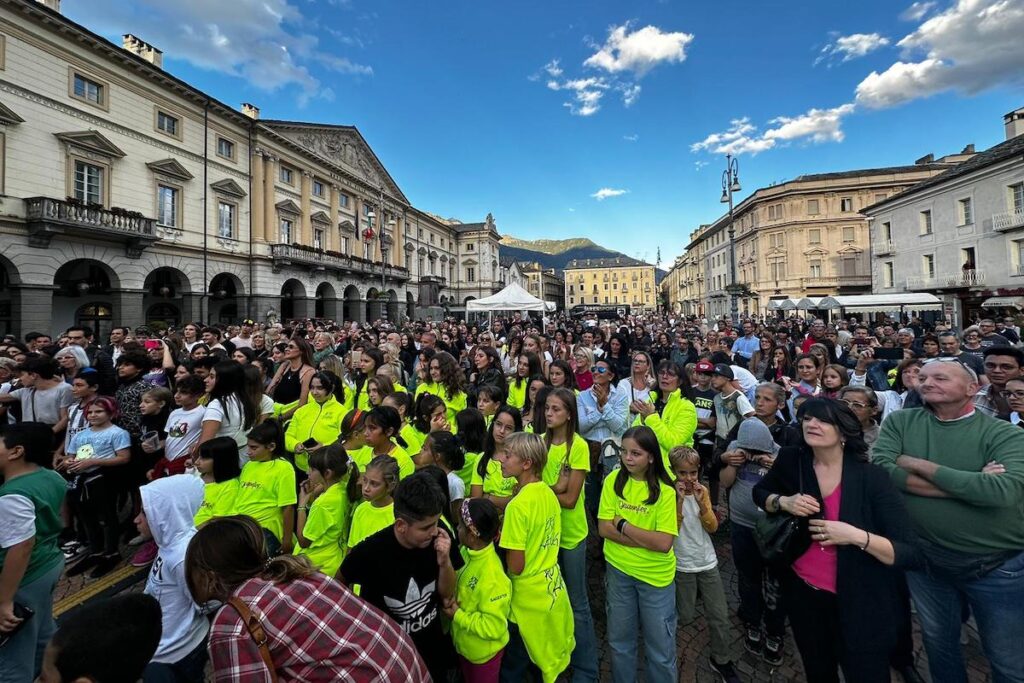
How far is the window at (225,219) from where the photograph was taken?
82.9 feet

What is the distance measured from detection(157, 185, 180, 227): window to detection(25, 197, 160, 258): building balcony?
5.56ft

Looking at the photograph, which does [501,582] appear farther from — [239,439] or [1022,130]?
[1022,130]

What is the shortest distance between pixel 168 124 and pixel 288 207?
843 centimetres

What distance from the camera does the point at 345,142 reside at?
37.1 metres

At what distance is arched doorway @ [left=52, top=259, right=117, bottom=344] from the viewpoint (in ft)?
61.9

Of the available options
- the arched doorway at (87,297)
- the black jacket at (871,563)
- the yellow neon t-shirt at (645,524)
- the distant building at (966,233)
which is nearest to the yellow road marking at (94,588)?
the yellow neon t-shirt at (645,524)

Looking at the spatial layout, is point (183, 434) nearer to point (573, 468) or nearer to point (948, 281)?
point (573, 468)

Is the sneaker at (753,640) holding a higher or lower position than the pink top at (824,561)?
lower

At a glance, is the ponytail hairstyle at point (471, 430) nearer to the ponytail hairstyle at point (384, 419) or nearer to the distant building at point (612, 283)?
the ponytail hairstyle at point (384, 419)

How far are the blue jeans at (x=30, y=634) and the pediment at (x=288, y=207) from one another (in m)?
31.5

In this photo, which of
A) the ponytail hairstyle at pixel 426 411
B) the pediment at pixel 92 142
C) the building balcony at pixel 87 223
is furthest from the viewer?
the pediment at pixel 92 142

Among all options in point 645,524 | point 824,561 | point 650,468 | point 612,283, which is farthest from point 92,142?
point 612,283

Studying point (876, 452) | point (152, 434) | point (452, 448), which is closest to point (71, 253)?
point (152, 434)

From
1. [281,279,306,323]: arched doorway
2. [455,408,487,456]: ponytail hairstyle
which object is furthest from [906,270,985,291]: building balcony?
[281,279,306,323]: arched doorway
